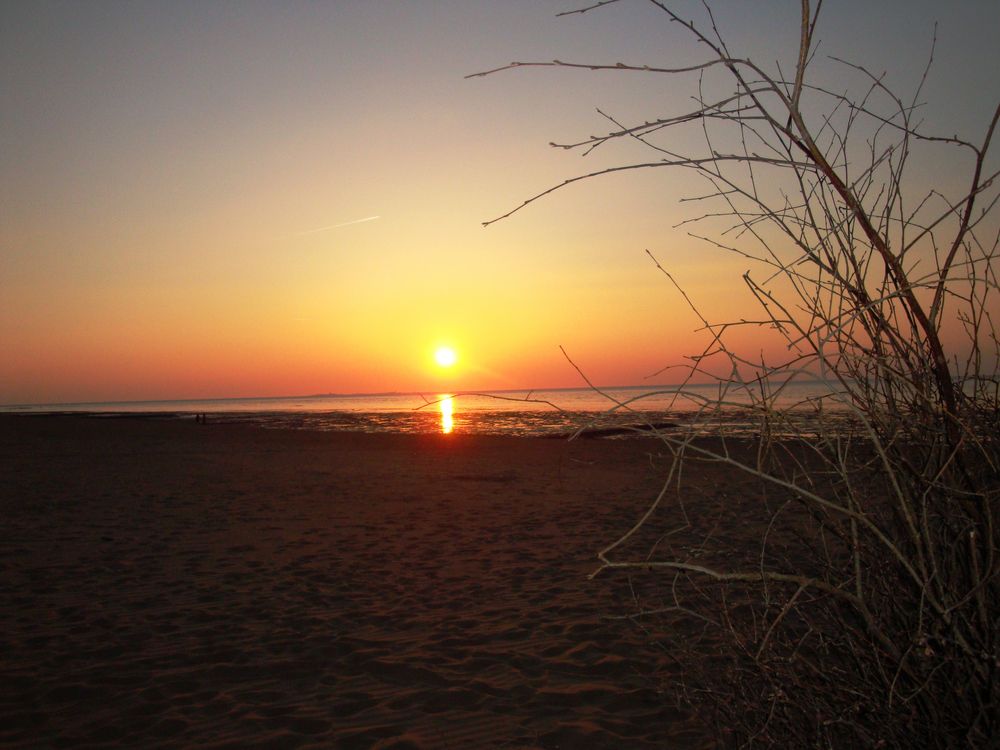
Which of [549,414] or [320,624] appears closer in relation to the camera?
[320,624]

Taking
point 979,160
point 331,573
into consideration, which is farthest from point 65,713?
point 979,160

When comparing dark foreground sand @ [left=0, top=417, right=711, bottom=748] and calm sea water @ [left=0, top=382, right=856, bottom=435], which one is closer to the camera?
calm sea water @ [left=0, top=382, right=856, bottom=435]

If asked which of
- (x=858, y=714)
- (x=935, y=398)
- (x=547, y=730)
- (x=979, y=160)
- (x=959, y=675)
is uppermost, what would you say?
(x=979, y=160)

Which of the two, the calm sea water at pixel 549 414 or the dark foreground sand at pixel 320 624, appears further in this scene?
the dark foreground sand at pixel 320 624

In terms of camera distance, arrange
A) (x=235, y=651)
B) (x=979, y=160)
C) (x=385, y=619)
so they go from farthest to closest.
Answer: (x=385, y=619)
(x=235, y=651)
(x=979, y=160)

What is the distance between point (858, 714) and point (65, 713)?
3.96 metres

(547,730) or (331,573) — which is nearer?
(547,730)

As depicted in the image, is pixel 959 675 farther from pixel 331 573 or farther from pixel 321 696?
pixel 331 573

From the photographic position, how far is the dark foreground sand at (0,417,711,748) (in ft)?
12.4

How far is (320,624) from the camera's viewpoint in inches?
211

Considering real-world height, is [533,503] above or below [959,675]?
below

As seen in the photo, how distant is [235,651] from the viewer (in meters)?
4.79

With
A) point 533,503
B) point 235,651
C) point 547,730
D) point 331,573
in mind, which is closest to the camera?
point 547,730

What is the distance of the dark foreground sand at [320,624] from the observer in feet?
12.4
